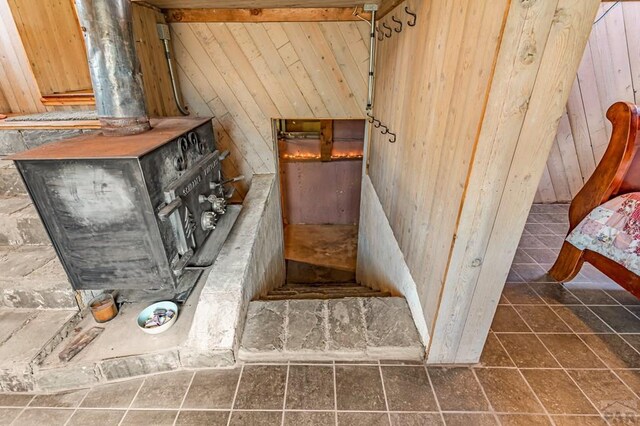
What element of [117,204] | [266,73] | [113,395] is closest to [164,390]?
[113,395]

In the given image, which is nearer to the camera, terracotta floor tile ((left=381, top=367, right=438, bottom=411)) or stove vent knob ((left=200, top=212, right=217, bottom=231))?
terracotta floor tile ((left=381, top=367, right=438, bottom=411))

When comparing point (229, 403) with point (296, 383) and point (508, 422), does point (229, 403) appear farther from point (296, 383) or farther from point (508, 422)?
point (508, 422)

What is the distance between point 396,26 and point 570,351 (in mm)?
2102

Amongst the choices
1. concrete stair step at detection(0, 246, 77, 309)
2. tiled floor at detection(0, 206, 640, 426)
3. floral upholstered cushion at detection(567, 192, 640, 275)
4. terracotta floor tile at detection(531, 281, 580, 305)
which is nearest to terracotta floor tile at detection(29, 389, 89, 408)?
tiled floor at detection(0, 206, 640, 426)

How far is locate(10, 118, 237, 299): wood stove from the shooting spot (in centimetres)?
121

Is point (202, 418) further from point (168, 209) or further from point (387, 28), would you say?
point (387, 28)

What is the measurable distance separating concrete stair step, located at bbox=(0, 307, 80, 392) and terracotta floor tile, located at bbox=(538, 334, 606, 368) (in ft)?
7.83

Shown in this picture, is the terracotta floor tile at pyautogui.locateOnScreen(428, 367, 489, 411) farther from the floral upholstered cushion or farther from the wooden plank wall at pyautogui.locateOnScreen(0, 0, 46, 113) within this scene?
the wooden plank wall at pyautogui.locateOnScreen(0, 0, 46, 113)

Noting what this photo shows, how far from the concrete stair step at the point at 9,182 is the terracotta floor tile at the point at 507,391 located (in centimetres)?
288

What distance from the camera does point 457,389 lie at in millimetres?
1339

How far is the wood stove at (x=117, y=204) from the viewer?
121 centimetres

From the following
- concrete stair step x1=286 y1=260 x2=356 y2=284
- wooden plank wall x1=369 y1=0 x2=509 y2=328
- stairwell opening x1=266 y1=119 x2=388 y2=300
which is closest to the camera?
wooden plank wall x1=369 y1=0 x2=509 y2=328

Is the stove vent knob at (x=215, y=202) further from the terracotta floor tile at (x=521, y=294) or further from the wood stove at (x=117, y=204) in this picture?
the terracotta floor tile at (x=521, y=294)

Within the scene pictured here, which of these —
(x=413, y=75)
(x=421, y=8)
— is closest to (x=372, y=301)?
(x=413, y=75)
